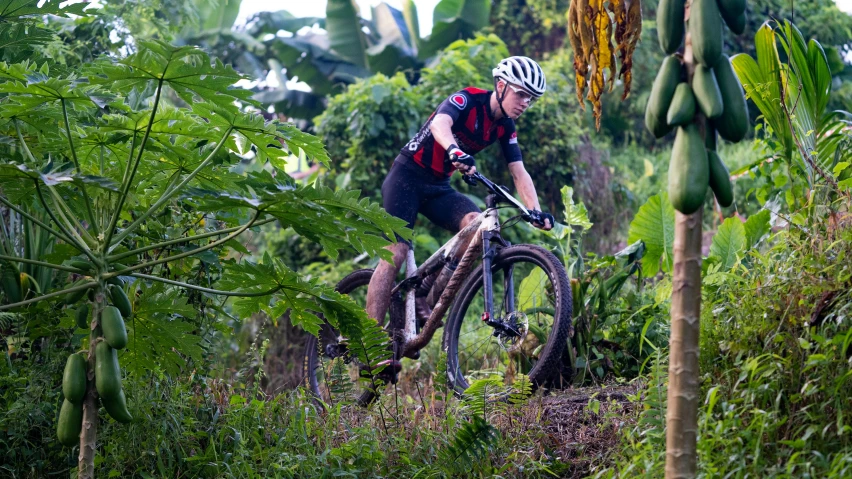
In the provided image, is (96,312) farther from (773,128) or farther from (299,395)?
(773,128)

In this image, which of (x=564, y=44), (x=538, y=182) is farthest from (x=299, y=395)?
(x=564, y=44)

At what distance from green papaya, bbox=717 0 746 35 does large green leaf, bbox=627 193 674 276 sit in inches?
125

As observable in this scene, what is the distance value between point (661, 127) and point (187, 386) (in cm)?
318

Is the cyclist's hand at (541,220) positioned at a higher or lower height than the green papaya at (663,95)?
lower

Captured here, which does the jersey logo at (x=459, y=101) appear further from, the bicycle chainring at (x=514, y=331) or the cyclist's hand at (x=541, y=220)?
the bicycle chainring at (x=514, y=331)

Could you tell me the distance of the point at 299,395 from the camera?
16.5ft

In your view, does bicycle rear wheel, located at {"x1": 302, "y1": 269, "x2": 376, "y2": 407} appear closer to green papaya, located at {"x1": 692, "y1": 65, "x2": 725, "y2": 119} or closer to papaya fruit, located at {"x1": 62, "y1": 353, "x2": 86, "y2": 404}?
papaya fruit, located at {"x1": 62, "y1": 353, "x2": 86, "y2": 404}

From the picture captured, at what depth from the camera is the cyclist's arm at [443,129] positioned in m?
5.59

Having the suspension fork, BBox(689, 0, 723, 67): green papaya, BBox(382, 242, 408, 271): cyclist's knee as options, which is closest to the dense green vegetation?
the suspension fork

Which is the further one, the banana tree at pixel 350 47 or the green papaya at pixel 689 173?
the banana tree at pixel 350 47

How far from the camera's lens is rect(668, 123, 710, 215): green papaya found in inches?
101

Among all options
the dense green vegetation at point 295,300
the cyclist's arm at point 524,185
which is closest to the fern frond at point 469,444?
the dense green vegetation at point 295,300

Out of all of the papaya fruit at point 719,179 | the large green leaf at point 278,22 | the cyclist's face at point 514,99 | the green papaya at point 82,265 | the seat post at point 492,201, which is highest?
the large green leaf at point 278,22

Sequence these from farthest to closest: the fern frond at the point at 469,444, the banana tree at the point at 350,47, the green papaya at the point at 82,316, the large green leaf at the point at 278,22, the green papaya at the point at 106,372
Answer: the large green leaf at the point at 278,22 < the banana tree at the point at 350,47 < the fern frond at the point at 469,444 < the green papaya at the point at 82,316 < the green papaya at the point at 106,372
